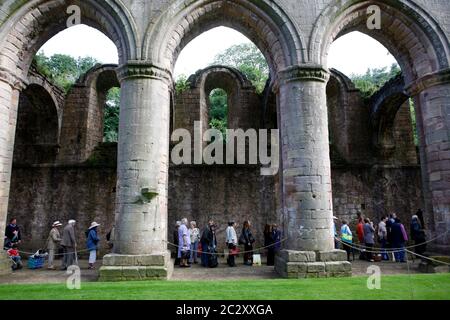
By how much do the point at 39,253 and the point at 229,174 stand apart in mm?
6381

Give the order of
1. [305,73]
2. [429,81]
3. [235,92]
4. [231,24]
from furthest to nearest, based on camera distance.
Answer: [235,92]
[231,24]
[429,81]
[305,73]

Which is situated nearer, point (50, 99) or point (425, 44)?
point (425, 44)

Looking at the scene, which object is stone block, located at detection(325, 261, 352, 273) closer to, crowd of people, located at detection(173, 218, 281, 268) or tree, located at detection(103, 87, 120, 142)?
crowd of people, located at detection(173, 218, 281, 268)

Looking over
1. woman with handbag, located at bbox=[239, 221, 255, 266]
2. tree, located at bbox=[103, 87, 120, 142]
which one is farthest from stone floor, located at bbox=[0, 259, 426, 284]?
tree, located at bbox=[103, 87, 120, 142]

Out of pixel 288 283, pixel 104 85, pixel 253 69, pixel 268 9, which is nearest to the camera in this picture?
pixel 288 283

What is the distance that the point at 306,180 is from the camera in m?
7.16

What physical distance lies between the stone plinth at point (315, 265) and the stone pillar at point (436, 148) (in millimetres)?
2596

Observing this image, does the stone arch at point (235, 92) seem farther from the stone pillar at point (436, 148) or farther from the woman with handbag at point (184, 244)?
the stone pillar at point (436, 148)

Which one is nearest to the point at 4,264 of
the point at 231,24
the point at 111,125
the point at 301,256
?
the point at 301,256

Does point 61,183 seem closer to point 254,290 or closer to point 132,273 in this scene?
point 132,273

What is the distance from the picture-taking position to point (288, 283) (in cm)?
600

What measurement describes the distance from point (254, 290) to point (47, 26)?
27.3 feet
